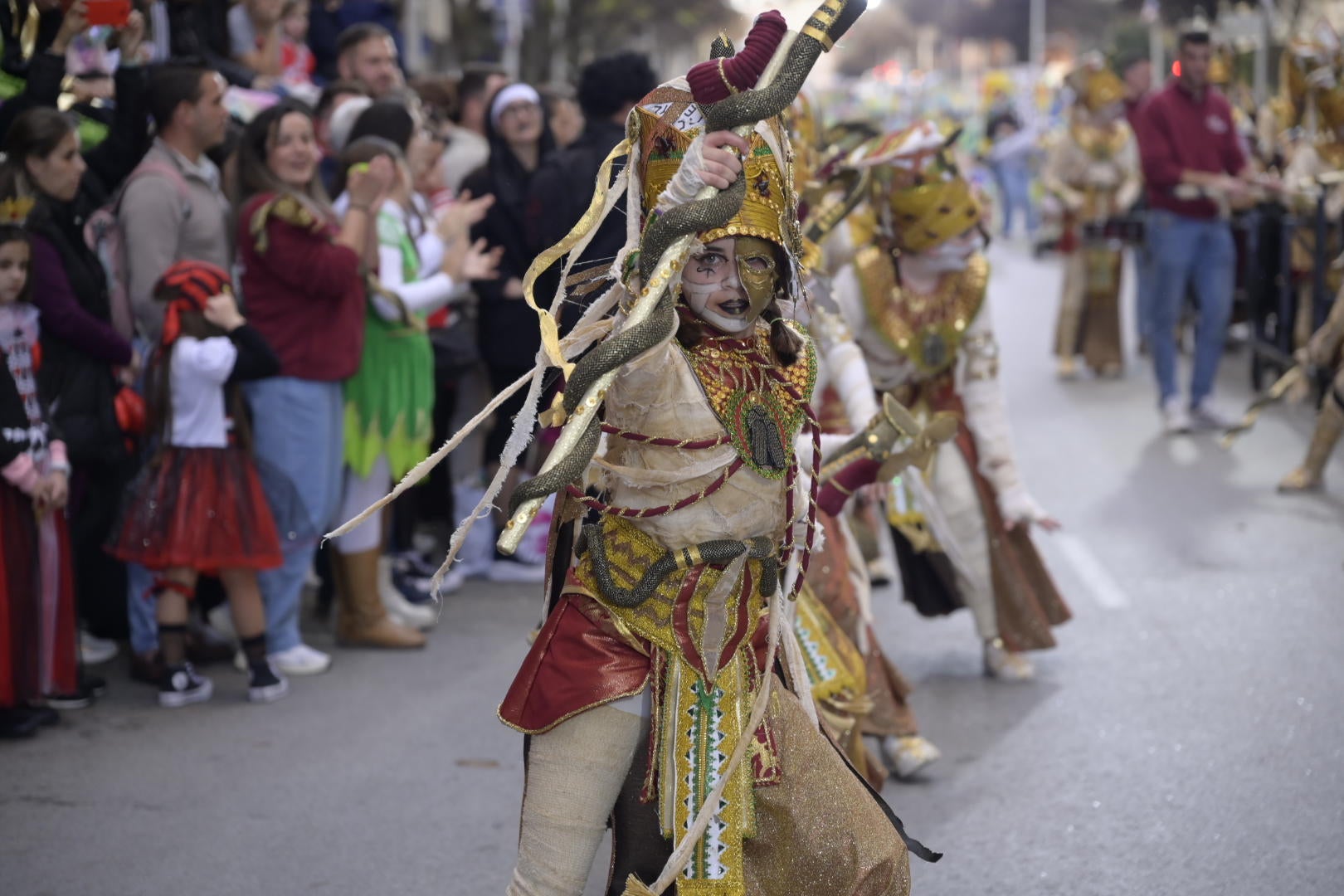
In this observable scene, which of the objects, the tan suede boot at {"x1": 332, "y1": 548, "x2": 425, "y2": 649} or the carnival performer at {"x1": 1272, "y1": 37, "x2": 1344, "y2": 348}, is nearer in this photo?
the tan suede boot at {"x1": 332, "y1": 548, "x2": 425, "y2": 649}

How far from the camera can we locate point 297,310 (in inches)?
253

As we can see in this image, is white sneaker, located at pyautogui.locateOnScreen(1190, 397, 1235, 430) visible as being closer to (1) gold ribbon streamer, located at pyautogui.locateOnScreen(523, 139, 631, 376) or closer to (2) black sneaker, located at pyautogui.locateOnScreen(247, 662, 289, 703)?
(2) black sneaker, located at pyautogui.locateOnScreen(247, 662, 289, 703)

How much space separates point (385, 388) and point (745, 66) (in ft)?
12.9

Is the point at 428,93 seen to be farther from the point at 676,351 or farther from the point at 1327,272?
the point at 676,351

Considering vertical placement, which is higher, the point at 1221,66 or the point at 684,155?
the point at 1221,66

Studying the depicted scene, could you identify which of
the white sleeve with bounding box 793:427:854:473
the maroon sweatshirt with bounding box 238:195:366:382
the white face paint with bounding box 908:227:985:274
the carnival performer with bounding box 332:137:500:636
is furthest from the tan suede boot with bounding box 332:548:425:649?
the white sleeve with bounding box 793:427:854:473

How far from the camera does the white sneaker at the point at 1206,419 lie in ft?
36.6

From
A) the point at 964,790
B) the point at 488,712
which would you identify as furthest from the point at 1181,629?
the point at 488,712

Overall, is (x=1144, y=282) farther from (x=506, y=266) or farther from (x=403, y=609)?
(x=403, y=609)

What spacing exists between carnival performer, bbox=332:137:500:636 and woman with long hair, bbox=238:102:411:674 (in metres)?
0.15

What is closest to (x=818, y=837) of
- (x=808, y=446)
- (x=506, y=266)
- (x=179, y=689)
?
(x=808, y=446)

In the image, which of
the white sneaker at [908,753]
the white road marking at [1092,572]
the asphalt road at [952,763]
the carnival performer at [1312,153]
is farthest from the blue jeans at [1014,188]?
the white sneaker at [908,753]

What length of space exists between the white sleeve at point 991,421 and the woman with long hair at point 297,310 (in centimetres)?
232

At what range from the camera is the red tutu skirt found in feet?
19.1
